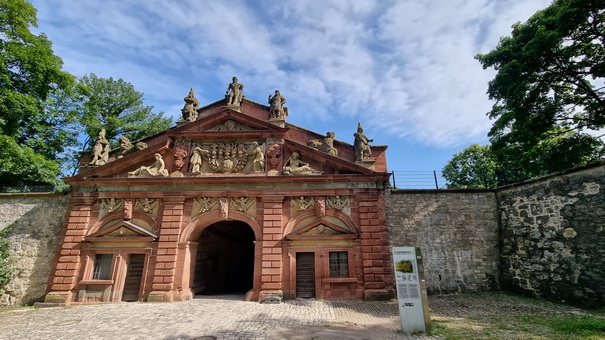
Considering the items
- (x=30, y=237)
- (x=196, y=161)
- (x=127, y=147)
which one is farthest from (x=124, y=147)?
(x=30, y=237)

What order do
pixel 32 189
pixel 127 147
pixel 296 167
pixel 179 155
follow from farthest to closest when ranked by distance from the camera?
pixel 127 147
pixel 32 189
pixel 179 155
pixel 296 167

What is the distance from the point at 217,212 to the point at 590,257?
47.9 feet

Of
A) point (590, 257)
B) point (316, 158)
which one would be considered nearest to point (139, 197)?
point (316, 158)

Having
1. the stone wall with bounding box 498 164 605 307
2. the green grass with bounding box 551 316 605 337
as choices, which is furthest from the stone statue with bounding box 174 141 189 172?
the stone wall with bounding box 498 164 605 307

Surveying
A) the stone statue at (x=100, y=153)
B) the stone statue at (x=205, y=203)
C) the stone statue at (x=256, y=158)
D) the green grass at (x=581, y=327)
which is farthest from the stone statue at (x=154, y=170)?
the green grass at (x=581, y=327)

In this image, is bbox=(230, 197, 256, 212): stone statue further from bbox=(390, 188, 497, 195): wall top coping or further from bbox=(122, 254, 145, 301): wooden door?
bbox=(390, 188, 497, 195): wall top coping

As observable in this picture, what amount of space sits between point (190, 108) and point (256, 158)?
5.25m

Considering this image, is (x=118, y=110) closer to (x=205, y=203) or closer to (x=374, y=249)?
(x=205, y=203)

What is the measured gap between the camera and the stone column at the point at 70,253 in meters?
12.2

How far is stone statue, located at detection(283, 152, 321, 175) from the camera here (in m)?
Result: 13.5

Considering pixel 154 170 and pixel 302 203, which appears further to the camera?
pixel 154 170

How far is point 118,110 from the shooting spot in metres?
24.6

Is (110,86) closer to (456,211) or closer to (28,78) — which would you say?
(28,78)

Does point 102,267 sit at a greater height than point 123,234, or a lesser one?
lesser
